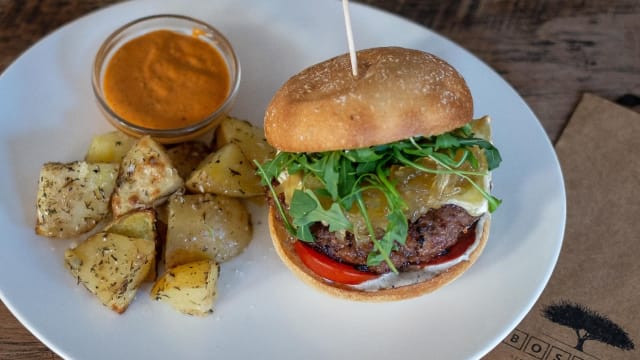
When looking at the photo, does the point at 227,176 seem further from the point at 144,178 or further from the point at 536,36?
the point at 536,36

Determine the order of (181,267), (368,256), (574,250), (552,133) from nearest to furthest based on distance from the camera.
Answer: (368,256)
(181,267)
(574,250)
(552,133)

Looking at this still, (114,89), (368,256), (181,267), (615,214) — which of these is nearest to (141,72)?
(114,89)

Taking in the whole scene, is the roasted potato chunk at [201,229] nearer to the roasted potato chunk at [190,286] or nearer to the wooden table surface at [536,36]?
the roasted potato chunk at [190,286]

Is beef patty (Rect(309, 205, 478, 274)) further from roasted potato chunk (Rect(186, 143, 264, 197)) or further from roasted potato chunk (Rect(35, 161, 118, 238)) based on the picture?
roasted potato chunk (Rect(35, 161, 118, 238))

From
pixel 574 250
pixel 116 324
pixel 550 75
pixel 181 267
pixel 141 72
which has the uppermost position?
pixel 550 75

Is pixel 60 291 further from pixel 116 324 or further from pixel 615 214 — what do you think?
pixel 615 214
